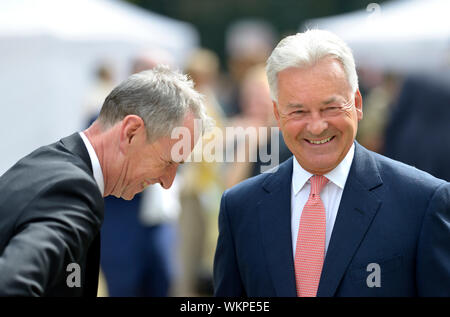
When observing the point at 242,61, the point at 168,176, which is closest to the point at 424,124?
the point at 168,176

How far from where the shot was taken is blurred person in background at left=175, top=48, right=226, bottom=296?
745cm

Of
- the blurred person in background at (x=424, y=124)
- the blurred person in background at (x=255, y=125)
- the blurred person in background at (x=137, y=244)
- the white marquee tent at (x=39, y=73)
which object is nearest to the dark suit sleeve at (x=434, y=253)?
the blurred person in background at (x=424, y=124)

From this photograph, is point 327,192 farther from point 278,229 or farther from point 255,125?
point 255,125

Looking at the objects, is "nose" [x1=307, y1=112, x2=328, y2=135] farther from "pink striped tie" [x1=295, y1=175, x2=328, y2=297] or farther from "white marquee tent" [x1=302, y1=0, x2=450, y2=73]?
"white marquee tent" [x1=302, y1=0, x2=450, y2=73]

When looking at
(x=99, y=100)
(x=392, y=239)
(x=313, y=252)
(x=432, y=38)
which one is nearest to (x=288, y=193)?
(x=313, y=252)

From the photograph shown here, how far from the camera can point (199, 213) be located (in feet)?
25.3

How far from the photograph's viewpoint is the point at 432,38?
9195mm

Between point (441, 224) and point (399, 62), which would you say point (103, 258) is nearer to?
point (441, 224)

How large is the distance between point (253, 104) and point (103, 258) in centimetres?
184

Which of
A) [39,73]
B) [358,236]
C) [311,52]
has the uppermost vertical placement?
[39,73]

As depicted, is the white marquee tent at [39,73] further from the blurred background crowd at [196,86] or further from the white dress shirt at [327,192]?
the white dress shirt at [327,192]

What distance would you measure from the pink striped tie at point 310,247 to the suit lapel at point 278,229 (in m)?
0.03

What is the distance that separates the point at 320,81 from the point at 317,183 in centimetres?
40

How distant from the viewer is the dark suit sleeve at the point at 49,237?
92.1 inches
